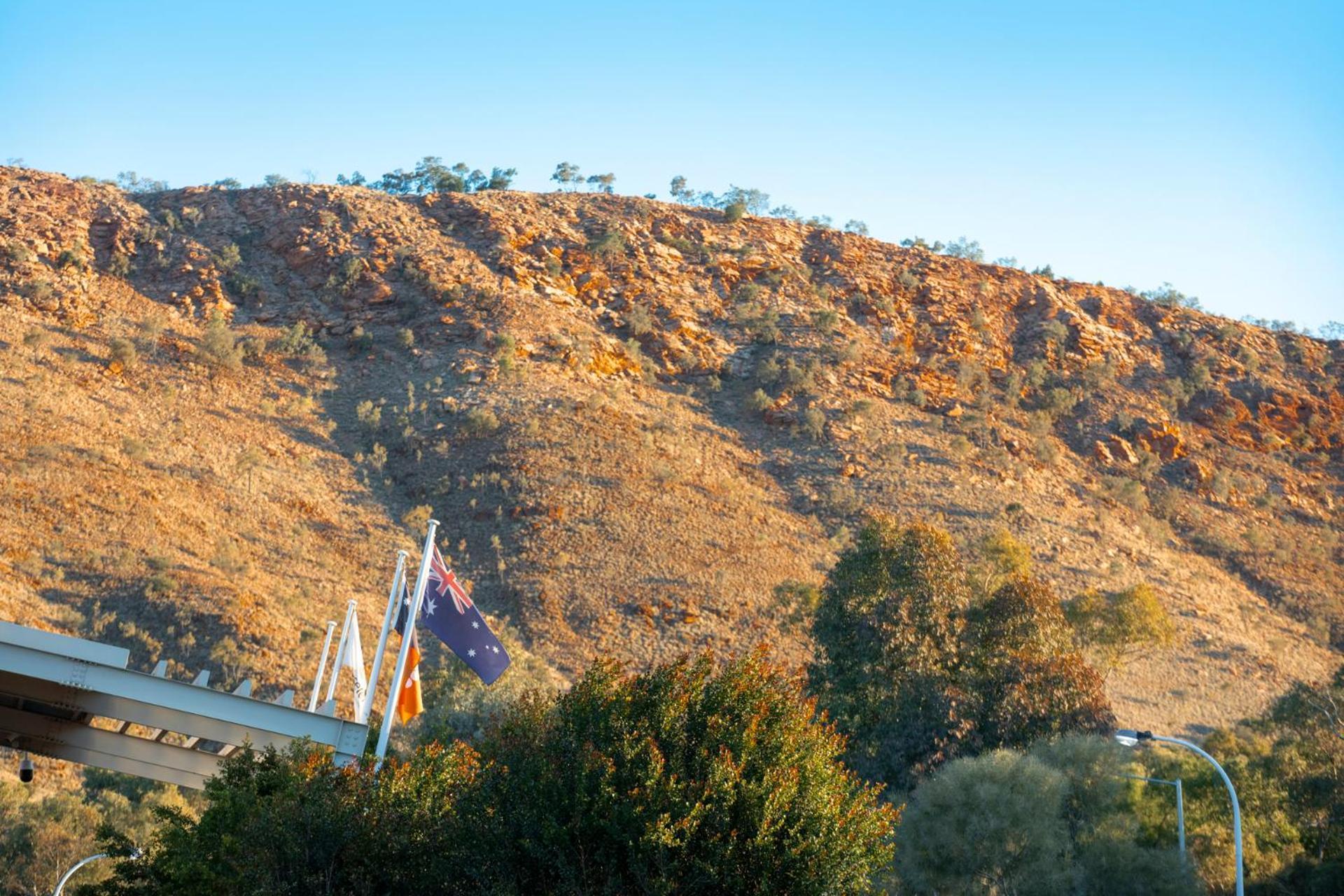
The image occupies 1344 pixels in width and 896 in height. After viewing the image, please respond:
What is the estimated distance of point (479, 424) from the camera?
49.5m

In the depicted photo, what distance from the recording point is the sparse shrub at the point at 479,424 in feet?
162

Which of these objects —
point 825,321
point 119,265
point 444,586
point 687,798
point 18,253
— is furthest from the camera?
point 825,321

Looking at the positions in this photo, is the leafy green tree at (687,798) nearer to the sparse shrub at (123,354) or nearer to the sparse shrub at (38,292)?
the sparse shrub at (123,354)

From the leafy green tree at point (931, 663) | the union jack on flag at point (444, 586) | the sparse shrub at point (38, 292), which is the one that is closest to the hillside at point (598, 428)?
the sparse shrub at point (38, 292)

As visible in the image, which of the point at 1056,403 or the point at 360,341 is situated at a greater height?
the point at 1056,403

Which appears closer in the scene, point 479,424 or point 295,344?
point 479,424

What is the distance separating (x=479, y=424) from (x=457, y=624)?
108 feet

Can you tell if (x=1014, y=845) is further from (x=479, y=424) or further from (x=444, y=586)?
(x=479, y=424)

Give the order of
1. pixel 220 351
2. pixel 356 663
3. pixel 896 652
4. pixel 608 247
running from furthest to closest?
pixel 608 247
pixel 220 351
pixel 896 652
pixel 356 663

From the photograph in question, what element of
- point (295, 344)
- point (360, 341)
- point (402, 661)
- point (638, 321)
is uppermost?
point (638, 321)

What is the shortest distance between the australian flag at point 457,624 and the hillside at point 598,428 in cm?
Result: 1751

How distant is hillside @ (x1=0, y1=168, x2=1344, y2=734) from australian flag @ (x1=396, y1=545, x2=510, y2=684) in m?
17.5

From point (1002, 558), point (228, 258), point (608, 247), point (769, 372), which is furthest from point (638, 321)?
point (1002, 558)

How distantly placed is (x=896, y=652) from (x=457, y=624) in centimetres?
1710
